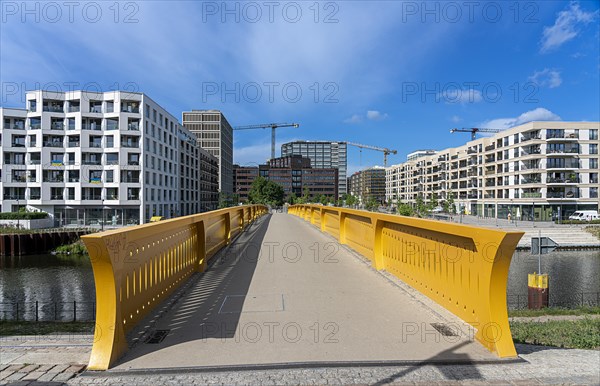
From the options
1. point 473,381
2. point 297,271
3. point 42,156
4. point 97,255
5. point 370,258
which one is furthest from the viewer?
point 42,156

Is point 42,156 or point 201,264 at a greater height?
point 42,156

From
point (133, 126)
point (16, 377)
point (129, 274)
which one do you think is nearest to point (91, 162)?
point (133, 126)

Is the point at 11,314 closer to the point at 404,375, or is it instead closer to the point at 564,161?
the point at 404,375

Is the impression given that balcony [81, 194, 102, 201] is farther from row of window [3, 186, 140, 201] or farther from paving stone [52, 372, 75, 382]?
paving stone [52, 372, 75, 382]

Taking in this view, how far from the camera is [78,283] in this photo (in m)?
26.1

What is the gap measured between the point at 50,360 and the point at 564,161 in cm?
7962

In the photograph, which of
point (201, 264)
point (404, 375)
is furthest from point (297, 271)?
point (404, 375)

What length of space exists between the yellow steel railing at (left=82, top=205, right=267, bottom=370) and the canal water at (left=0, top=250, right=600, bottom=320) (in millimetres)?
10829

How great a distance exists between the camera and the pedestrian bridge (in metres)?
3.79

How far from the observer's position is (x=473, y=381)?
3348 mm

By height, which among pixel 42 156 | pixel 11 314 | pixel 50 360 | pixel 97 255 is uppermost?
pixel 42 156

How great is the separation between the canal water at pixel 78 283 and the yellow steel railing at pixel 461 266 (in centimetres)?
1146

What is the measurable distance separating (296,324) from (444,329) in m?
1.88

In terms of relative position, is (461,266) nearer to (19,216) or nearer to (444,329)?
(444,329)
